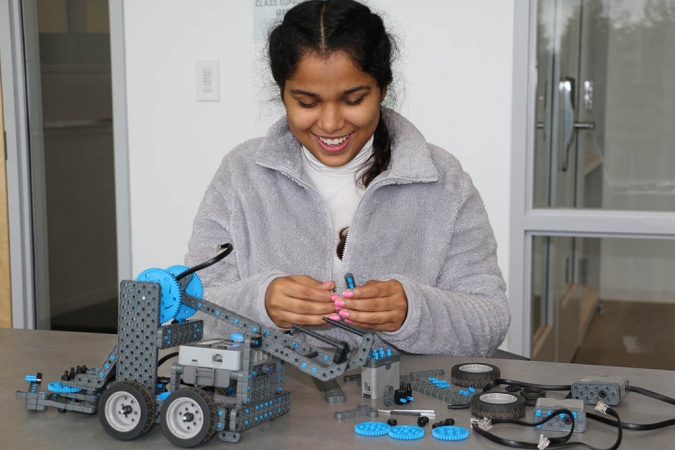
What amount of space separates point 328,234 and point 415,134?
0.87 ft

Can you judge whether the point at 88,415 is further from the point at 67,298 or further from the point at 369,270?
the point at 67,298

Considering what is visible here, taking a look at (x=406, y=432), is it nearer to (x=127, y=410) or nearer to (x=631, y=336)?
(x=127, y=410)

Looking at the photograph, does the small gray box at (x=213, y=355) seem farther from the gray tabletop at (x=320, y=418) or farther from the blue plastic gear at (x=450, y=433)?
the blue plastic gear at (x=450, y=433)

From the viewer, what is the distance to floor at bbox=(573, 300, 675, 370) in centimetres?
262

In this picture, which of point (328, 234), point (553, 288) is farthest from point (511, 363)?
point (553, 288)

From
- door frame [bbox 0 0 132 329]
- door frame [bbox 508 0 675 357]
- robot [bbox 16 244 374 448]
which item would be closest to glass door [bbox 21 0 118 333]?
door frame [bbox 0 0 132 329]

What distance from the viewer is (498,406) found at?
3.45 ft

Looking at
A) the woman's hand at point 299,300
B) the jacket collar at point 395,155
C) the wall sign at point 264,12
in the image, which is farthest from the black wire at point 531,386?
the wall sign at point 264,12

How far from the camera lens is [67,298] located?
3.28m

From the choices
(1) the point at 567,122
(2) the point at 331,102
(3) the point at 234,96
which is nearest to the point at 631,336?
(1) the point at 567,122

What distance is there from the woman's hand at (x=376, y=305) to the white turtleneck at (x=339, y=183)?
1.14ft

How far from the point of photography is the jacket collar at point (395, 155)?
1600 mm

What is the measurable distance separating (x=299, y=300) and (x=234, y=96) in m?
1.62

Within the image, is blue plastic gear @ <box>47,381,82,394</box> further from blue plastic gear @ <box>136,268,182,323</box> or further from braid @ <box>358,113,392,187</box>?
braid @ <box>358,113,392,187</box>
